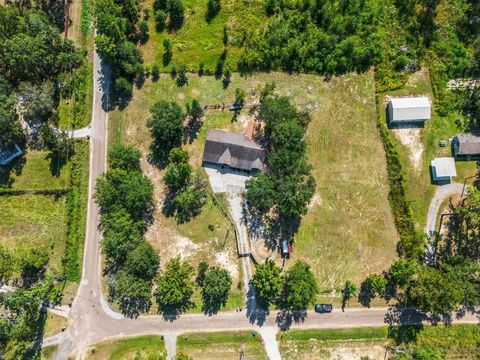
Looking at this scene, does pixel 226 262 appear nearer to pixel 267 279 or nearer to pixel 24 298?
pixel 267 279

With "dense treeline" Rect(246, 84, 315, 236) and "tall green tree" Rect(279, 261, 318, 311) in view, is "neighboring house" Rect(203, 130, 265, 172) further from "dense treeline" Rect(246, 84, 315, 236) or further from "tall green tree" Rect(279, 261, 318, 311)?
"tall green tree" Rect(279, 261, 318, 311)

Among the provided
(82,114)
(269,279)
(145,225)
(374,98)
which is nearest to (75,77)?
(82,114)

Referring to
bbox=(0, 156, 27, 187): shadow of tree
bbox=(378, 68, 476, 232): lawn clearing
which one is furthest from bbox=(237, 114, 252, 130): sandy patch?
bbox=(0, 156, 27, 187): shadow of tree

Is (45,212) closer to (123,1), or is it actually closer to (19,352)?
(19,352)

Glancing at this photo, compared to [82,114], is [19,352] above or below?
below

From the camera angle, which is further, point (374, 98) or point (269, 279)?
point (374, 98)

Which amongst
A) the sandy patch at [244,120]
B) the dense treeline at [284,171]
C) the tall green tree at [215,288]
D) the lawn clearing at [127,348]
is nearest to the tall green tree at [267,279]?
the tall green tree at [215,288]

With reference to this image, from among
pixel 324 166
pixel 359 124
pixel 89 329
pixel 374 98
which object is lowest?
pixel 89 329

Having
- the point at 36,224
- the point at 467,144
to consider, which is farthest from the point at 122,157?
the point at 467,144
